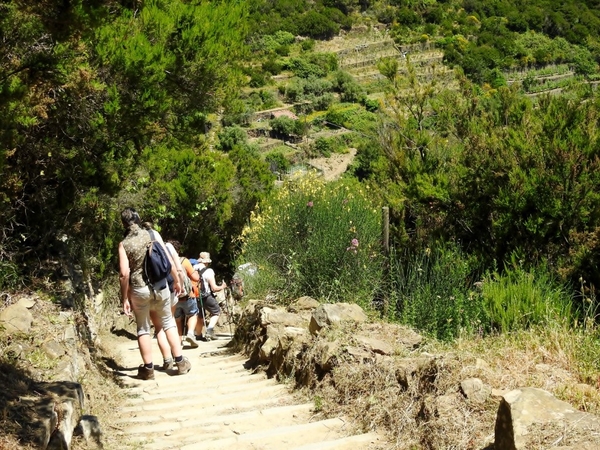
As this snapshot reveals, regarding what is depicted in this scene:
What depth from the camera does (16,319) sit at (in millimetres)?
4887

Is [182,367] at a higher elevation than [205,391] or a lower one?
lower

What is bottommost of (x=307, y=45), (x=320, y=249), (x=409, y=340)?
(x=307, y=45)

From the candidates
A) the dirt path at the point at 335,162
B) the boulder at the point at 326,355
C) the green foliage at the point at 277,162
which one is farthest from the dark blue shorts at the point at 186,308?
the dirt path at the point at 335,162

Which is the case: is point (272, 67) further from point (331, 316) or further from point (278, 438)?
point (278, 438)

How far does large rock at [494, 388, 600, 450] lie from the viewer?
2.86 meters

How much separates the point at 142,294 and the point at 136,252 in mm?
366

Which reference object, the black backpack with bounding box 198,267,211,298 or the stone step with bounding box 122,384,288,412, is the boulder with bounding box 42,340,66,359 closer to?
the stone step with bounding box 122,384,288,412

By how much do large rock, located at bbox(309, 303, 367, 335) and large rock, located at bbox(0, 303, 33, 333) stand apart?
2.18m

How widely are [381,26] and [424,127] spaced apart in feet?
299

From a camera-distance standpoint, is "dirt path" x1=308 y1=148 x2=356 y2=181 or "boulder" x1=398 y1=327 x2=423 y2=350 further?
"dirt path" x1=308 y1=148 x2=356 y2=181

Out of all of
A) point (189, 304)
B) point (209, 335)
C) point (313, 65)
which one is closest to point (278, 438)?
point (189, 304)

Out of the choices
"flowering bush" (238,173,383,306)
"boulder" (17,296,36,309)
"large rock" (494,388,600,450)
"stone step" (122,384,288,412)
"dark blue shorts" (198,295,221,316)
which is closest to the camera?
"large rock" (494,388,600,450)

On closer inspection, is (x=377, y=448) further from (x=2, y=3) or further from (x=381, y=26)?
(x=381, y=26)

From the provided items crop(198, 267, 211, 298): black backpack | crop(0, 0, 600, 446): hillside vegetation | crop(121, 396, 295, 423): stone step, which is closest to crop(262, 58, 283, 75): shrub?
crop(0, 0, 600, 446): hillside vegetation
